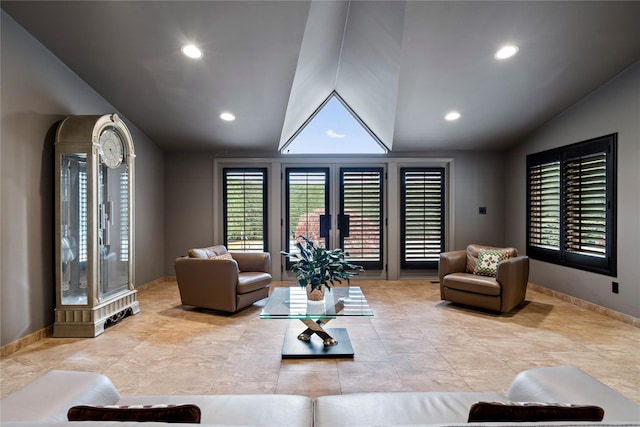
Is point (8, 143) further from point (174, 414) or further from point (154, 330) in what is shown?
point (174, 414)

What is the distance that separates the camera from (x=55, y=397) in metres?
1.27

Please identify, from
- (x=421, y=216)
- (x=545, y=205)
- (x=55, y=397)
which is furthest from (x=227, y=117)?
(x=545, y=205)

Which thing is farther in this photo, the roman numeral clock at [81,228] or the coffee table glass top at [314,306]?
the roman numeral clock at [81,228]

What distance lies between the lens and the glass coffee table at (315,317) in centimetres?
283

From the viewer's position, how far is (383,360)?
2.79 m

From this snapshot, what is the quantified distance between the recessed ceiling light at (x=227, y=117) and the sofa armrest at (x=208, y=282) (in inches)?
80.9

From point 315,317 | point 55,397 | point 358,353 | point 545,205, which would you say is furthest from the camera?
point 545,205

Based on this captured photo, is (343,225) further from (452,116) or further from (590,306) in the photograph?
(590,306)

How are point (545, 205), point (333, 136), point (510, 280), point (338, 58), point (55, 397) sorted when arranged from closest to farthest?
point (55, 397), point (510, 280), point (338, 58), point (545, 205), point (333, 136)

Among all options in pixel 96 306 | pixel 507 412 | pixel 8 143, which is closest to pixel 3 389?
pixel 96 306

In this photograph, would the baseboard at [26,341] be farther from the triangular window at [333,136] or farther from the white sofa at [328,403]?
the triangular window at [333,136]

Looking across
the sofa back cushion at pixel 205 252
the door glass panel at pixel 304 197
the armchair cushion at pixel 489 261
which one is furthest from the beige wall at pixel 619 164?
the sofa back cushion at pixel 205 252

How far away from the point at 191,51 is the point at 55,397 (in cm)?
327

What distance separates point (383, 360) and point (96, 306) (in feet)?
9.35
